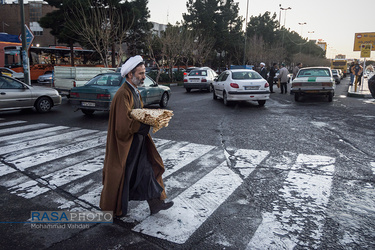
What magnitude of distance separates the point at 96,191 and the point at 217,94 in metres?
11.7

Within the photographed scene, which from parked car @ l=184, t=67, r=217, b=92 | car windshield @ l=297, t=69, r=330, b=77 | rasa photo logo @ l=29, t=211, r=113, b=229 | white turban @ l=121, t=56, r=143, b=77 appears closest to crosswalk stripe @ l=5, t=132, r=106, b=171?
rasa photo logo @ l=29, t=211, r=113, b=229

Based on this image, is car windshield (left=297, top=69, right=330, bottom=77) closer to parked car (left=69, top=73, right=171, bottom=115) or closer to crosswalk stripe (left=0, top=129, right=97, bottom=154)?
parked car (left=69, top=73, right=171, bottom=115)

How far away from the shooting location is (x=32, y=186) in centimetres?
433

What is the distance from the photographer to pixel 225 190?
4211mm

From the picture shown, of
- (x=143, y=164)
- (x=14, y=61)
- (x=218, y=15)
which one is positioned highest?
(x=218, y=15)

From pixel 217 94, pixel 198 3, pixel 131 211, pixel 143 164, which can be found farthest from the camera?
pixel 198 3

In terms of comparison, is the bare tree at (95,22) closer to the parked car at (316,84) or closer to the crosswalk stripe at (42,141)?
the parked car at (316,84)

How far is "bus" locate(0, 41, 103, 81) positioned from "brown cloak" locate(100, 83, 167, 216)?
27.1 metres

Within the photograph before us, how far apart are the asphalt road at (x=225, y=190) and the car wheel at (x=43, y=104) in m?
2.72

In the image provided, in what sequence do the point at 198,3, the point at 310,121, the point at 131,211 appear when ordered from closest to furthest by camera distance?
the point at 131,211, the point at 310,121, the point at 198,3

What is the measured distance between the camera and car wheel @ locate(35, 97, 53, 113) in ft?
35.8

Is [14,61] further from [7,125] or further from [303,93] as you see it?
[303,93]

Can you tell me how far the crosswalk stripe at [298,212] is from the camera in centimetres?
297

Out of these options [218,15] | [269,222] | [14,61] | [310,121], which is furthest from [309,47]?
[269,222]
